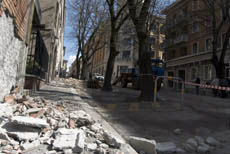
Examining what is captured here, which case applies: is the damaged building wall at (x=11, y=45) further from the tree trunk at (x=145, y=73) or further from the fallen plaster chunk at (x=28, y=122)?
the tree trunk at (x=145, y=73)

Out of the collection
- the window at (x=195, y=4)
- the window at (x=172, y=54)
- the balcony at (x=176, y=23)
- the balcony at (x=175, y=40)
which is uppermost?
the window at (x=195, y=4)

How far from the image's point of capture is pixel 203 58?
2212 centimetres

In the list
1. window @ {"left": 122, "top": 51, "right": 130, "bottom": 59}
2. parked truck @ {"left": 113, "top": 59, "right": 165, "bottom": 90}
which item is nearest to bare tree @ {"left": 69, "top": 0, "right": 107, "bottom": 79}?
parked truck @ {"left": 113, "top": 59, "right": 165, "bottom": 90}

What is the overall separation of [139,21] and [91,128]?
616 centimetres

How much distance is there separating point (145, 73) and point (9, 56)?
537 centimetres

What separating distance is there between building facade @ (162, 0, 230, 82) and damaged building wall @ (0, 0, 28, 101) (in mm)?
18356

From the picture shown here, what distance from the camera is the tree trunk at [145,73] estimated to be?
7.51 m

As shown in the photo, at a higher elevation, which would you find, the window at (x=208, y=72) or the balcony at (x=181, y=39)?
the balcony at (x=181, y=39)

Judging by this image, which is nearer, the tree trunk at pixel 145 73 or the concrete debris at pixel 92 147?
the concrete debris at pixel 92 147

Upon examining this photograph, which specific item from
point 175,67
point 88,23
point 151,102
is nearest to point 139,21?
point 151,102

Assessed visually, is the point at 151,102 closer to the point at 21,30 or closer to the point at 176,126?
the point at 176,126

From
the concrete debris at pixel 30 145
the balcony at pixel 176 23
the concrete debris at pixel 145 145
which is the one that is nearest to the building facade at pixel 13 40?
the concrete debris at pixel 30 145

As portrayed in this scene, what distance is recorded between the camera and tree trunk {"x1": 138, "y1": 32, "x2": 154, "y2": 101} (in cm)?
751

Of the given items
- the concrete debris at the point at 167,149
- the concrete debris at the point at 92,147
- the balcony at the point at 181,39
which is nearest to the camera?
the concrete debris at the point at 92,147
